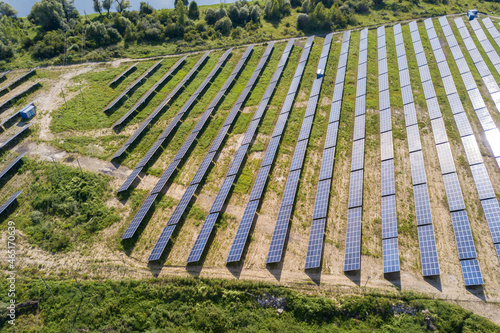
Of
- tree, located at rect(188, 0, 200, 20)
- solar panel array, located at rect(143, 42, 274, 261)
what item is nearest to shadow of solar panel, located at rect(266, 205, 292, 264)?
solar panel array, located at rect(143, 42, 274, 261)

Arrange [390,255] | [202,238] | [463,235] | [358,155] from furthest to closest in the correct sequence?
[358,155]
[202,238]
[463,235]
[390,255]

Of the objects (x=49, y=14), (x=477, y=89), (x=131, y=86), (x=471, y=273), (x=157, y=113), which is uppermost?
(x=49, y=14)

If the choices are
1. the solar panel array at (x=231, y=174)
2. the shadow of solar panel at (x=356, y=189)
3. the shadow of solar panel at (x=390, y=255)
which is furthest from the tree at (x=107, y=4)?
the shadow of solar panel at (x=390, y=255)

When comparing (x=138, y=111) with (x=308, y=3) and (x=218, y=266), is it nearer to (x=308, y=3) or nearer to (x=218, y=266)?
(x=218, y=266)

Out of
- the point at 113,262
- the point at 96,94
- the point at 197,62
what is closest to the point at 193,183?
the point at 113,262

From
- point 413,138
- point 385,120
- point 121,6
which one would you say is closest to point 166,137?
point 385,120

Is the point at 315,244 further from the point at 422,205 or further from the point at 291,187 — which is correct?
the point at 422,205
